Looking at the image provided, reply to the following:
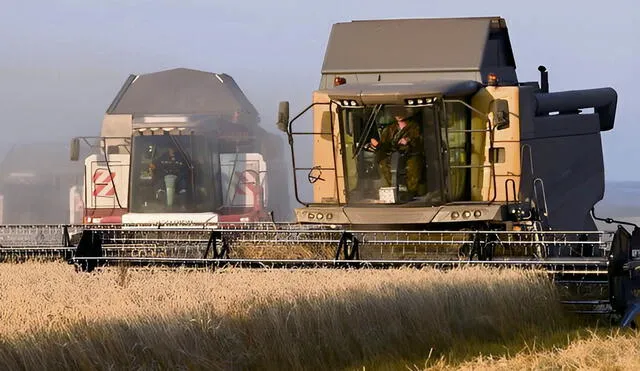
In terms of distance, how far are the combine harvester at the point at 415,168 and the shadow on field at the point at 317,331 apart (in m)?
1.87

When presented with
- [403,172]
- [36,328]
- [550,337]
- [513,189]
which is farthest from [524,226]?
[36,328]

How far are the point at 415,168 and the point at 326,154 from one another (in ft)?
3.56

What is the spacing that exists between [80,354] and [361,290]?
273 centimetres

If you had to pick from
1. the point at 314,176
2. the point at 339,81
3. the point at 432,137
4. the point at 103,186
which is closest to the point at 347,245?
the point at 432,137

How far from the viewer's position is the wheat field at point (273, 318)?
7082mm

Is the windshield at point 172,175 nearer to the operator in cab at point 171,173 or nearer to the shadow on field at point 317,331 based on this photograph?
the operator in cab at point 171,173

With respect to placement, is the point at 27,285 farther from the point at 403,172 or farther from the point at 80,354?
the point at 403,172

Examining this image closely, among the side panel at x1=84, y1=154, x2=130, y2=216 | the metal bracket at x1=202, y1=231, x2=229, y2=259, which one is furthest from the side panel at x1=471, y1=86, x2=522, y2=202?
the side panel at x1=84, y1=154, x2=130, y2=216

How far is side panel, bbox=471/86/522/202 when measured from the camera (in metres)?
13.9

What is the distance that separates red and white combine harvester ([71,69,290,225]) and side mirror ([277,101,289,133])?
4.71 meters

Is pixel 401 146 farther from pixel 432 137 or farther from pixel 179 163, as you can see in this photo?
pixel 179 163

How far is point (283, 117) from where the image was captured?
1429 cm

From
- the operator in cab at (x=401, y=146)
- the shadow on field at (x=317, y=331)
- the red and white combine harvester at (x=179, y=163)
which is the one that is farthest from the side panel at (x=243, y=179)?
the shadow on field at (x=317, y=331)

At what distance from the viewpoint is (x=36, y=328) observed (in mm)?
6945
